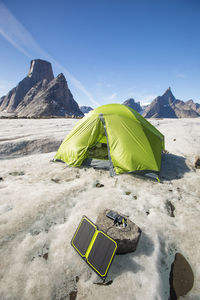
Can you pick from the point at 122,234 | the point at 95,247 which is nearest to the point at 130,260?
the point at 122,234

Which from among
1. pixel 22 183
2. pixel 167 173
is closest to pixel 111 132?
pixel 167 173

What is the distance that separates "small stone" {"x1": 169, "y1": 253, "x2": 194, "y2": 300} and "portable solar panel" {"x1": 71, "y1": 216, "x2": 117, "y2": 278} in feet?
3.85

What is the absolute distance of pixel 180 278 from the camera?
2602mm

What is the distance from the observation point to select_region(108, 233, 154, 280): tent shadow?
2.65 m

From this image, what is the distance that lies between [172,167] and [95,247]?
19.7 ft

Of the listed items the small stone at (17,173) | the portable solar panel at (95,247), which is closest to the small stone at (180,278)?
the portable solar panel at (95,247)

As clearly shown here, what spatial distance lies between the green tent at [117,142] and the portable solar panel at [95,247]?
10.9ft

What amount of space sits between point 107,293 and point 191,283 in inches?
61.0

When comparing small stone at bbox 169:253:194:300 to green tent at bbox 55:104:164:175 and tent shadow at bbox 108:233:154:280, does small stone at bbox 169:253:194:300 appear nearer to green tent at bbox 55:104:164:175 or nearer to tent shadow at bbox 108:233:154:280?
tent shadow at bbox 108:233:154:280

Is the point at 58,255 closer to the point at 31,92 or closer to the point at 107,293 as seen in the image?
the point at 107,293

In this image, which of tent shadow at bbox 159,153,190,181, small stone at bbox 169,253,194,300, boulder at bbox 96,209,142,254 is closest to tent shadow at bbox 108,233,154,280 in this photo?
boulder at bbox 96,209,142,254

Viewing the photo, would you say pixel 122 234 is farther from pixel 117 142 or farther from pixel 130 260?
pixel 117 142

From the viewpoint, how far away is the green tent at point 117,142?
237 inches

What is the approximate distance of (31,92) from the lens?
17638 centimetres
